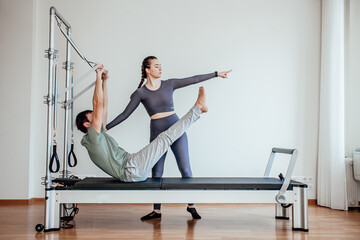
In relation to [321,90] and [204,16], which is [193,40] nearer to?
[204,16]

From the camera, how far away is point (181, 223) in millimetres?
2910

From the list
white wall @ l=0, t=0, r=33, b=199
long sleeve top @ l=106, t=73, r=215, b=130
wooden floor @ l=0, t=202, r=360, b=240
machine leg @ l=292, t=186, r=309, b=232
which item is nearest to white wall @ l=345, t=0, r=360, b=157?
wooden floor @ l=0, t=202, r=360, b=240

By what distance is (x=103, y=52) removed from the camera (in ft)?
13.1

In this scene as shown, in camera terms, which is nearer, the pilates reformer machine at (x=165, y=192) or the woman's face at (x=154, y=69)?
the pilates reformer machine at (x=165, y=192)

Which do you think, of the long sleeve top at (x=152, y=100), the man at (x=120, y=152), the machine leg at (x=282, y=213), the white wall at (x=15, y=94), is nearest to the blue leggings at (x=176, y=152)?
the long sleeve top at (x=152, y=100)

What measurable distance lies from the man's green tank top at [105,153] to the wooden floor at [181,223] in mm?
470

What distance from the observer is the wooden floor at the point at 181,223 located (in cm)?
250

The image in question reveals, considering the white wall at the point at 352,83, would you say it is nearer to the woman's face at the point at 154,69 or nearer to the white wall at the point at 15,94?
the woman's face at the point at 154,69

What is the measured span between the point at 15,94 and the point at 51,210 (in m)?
1.83

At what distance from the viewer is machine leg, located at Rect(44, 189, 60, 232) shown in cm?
254

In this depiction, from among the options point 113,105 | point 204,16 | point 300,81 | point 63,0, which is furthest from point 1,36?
point 300,81

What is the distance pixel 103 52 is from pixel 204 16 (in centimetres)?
127

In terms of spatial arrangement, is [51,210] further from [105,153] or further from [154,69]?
[154,69]

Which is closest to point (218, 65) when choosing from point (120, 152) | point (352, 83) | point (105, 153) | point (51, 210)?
point (352, 83)
